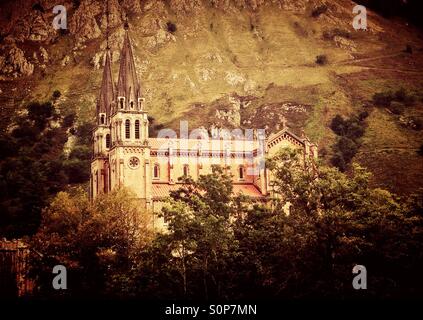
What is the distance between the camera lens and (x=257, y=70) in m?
128

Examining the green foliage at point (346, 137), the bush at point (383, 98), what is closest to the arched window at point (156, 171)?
the green foliage at point (346, 137)

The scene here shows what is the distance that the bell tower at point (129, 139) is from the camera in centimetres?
6312

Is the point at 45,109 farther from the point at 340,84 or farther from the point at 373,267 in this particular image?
the point at 373,267

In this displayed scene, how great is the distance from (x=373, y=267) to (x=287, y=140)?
100 feet

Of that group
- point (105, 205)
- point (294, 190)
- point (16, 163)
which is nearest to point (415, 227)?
point (294, 190)

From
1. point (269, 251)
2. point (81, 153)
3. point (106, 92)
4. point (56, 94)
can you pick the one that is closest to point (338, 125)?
point (81, 153)

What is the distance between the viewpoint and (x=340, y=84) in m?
116

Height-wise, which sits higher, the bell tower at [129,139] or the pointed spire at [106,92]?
the pointed spire at [106,92]

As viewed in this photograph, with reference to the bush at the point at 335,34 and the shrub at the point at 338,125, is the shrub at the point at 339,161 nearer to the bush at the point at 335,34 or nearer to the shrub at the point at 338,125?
the shrub at the point at 338,125

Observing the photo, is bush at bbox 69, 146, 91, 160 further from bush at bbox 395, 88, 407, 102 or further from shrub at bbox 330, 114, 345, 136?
bush at bbox 395, 88, 407, 102

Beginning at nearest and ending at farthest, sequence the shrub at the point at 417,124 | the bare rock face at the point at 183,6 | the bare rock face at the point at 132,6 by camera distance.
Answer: the shrub at the point at 417,124 < the bare rock face at the point at 132,6 < the bare rock face at the point at 183,6

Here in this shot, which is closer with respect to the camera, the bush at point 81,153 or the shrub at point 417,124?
the shrub at point 417,124

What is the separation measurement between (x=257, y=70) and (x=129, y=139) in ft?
227

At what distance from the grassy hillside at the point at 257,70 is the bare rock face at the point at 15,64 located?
1498mm
